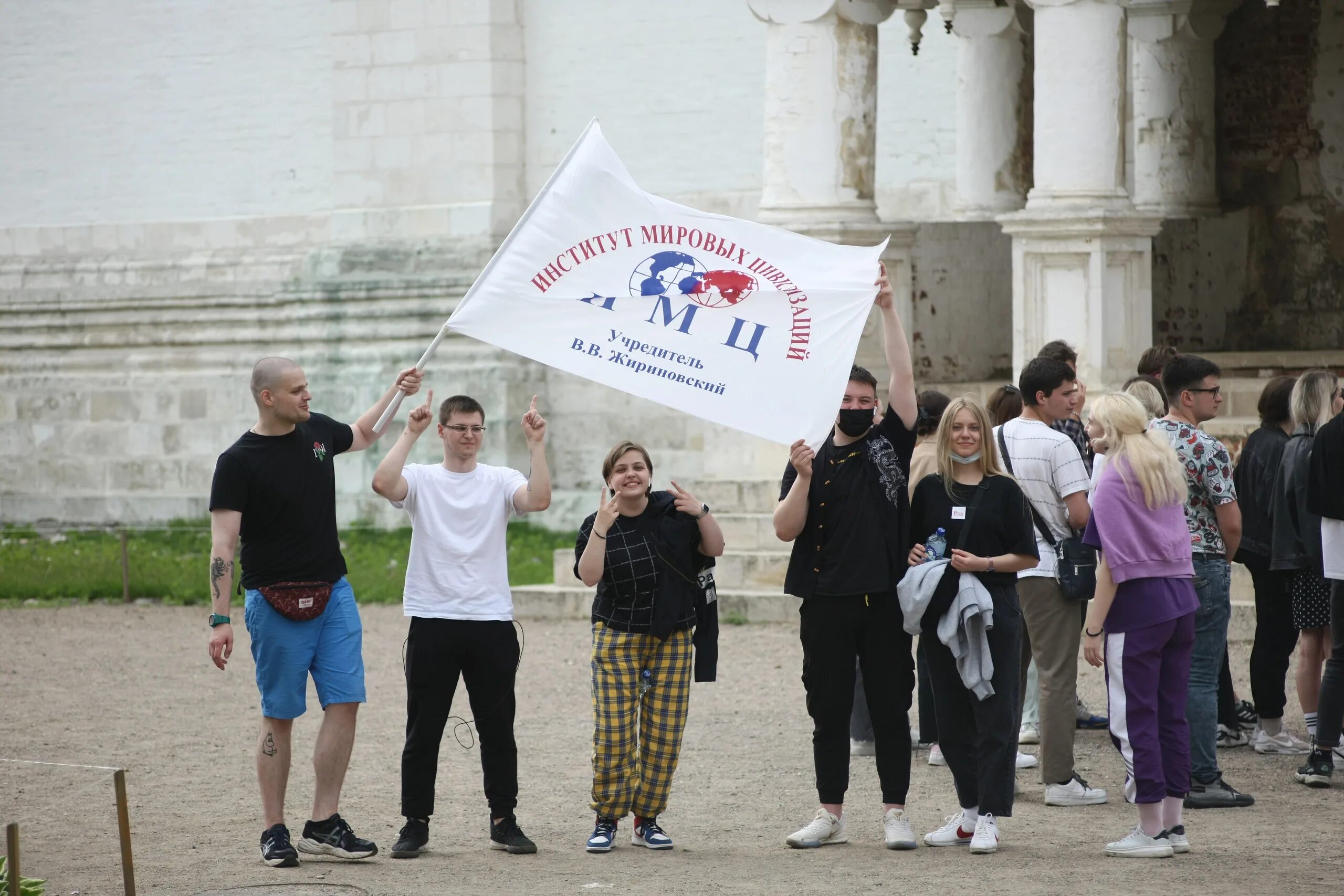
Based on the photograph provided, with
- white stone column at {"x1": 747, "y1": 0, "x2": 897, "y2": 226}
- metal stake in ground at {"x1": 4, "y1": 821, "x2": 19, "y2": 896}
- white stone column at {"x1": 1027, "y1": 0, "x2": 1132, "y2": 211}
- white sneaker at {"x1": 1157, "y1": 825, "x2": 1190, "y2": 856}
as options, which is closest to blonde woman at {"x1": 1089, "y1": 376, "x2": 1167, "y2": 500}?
white sneaker at {"x1": 1157, "y1": 825, "x2": 1190, "y2": 856}

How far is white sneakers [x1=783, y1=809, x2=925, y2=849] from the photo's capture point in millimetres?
7250

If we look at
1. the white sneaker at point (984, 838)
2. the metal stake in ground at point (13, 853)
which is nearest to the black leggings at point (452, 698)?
the white sneaker at point (984, 838)

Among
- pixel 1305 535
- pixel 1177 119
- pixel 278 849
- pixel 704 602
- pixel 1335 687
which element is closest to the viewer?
pixel 278 849

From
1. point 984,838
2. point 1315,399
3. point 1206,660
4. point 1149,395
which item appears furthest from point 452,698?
point 1315,399

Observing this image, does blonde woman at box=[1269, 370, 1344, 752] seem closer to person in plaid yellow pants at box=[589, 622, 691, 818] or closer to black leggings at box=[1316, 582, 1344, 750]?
black leggings at box=[1316, 582, 1344, 750]

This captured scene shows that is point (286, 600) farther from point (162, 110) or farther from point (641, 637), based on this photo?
point (162, 110)

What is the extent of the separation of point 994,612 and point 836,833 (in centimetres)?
105

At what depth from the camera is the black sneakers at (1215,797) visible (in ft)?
26.0

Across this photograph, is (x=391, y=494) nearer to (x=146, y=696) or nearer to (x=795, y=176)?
(x=146, y=696)

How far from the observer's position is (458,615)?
736cm

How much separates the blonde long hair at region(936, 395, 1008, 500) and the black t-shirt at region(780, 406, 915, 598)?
145 millimetres

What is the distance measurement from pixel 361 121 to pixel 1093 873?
15.0m

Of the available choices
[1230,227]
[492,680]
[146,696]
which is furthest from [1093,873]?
[1230,227]

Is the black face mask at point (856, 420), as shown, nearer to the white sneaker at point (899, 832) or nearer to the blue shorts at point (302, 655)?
the white sneaker at point (899, 832)
